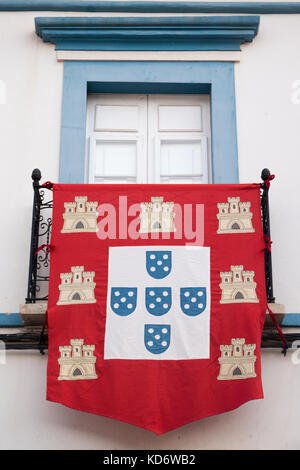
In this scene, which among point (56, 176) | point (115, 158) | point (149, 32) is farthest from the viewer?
point (149, 32)

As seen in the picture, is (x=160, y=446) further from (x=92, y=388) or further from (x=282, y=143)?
(x=282, y=143)

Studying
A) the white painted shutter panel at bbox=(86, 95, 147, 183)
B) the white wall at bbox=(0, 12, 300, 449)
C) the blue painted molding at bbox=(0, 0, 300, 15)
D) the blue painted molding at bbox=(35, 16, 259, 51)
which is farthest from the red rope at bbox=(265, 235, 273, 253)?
the blue painted molding at bbox=(0, 0, 300, 15)

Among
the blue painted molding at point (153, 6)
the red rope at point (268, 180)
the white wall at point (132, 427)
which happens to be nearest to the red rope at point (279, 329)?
the white wall at point (132, 427)

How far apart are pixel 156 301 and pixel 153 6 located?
3011mm

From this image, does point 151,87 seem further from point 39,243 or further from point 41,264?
point 41,264

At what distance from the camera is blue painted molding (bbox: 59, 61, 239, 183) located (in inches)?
230

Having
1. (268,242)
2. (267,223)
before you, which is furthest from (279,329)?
(267,223)

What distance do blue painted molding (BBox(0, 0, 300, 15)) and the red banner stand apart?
2.03 metres

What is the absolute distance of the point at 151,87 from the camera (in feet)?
20.3

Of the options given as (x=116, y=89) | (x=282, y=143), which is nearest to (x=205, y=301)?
(x=282, y=143)

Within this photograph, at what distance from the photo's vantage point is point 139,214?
17.3 feet

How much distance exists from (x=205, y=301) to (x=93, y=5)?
3159 millimetres

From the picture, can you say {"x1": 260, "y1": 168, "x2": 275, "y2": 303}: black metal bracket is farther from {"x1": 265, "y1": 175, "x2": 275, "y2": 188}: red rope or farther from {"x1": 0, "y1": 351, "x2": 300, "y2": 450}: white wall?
{"x1": 0, "y1": 351, "x2": 300, "y2": 450}: white wall

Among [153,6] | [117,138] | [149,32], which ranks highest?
[153,6]
